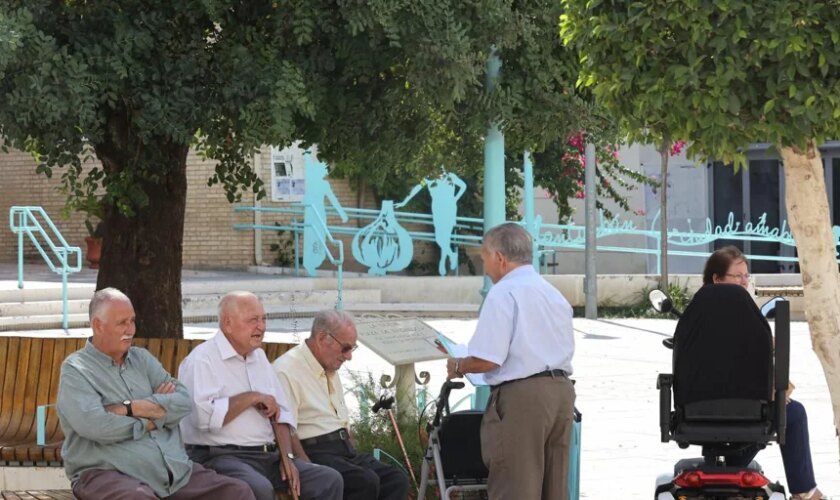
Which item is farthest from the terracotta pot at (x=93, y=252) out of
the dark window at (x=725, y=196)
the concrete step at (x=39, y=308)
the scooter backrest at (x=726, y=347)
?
the scooter backrest at (x=726, y=347)

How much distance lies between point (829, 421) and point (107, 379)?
717 cm

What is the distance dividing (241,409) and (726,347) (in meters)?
2.25

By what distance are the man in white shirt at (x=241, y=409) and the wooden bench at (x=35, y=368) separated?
4.68ft

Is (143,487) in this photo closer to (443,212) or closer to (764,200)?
(443,212)

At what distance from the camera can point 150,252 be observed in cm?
916

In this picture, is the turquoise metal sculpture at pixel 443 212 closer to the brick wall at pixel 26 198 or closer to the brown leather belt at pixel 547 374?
the brick wall at pixel 26 198

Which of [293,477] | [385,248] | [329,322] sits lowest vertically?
[293,477]

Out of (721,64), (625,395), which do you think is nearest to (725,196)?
(625,395)

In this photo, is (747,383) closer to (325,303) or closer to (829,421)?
(829,421)

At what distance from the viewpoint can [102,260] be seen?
927cm

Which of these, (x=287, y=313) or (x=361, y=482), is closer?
(x=361, y=482)

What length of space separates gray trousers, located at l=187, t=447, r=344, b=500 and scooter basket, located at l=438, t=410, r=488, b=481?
63cm

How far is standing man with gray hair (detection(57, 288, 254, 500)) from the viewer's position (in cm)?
581

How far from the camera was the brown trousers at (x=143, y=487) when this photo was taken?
18.9ft
